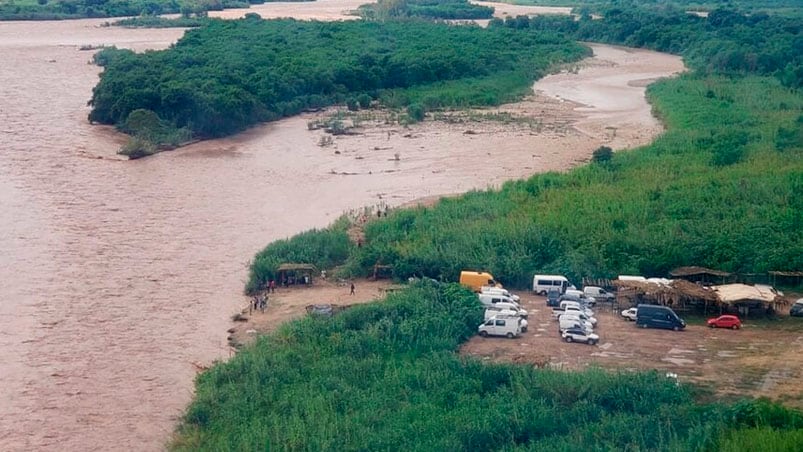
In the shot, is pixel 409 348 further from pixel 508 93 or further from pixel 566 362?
pixel 508 93

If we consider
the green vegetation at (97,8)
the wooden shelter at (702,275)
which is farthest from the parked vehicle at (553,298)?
the green vegetation at (97,8)

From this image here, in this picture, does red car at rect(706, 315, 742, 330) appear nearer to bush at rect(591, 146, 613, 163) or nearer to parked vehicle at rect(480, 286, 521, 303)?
Answer: parked vehicle at rect(480, 286, 521, 303)

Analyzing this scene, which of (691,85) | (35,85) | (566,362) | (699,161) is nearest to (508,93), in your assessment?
(691,85)

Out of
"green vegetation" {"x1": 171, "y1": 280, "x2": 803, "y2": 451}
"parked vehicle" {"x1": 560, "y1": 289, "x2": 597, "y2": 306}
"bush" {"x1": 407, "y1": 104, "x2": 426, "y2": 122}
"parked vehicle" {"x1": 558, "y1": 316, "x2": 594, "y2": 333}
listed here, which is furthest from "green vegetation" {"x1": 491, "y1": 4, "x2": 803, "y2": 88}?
"green vegetation" {"x1": 171, "y1": 280, "x2": 803, "y2": 451}

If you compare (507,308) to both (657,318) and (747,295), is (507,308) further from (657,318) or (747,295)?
(747,295)

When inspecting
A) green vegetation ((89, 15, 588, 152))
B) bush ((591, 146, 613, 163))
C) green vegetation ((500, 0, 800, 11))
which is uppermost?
green vegetation ((500, 0, 800, 11))
